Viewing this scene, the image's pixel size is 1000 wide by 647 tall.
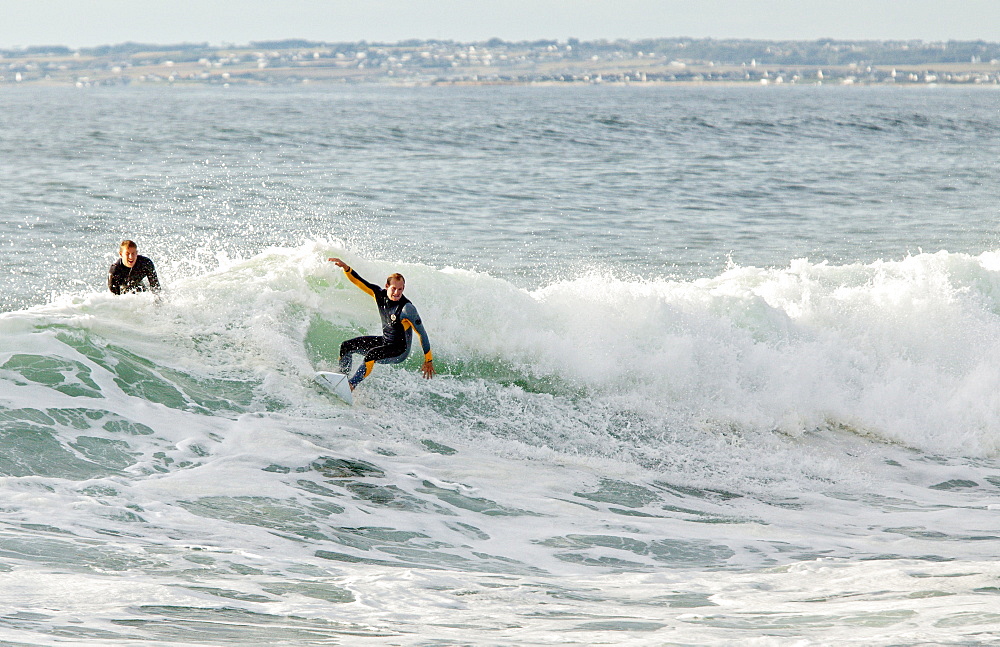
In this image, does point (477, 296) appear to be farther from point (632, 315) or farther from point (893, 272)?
point (893, 272)

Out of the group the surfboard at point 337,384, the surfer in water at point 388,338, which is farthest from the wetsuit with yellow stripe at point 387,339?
the surfboard at point 337,384

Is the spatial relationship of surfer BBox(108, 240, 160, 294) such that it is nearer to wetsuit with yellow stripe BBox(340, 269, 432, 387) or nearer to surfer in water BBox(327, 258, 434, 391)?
surfer in water BBox(327, 258, 434, 391)

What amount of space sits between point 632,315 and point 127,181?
64.0 feet

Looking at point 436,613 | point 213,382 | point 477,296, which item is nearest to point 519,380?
point 477,296

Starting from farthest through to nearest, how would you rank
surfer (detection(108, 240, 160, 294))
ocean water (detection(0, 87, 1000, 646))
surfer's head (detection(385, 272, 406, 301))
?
surfer (detection(108, 240, 160, 294)) < surfer's head (detection(385, 272, 406, 301)) < ocean water (detection(0, 87, 1000, 646))

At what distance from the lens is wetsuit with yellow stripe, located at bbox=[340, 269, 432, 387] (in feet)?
38.6

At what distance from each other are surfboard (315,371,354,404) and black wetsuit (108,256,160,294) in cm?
310

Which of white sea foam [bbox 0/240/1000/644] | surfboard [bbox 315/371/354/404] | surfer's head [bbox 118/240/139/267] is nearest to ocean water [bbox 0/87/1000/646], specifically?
white sea foam [bbox 0/240/1000/644]

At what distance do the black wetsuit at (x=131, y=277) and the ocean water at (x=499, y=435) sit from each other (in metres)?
0.24

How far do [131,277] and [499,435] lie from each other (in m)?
5.48

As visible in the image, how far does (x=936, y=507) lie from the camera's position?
9867 millimetres

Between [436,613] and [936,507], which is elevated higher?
[436,613]

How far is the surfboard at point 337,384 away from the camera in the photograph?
37.1 ft

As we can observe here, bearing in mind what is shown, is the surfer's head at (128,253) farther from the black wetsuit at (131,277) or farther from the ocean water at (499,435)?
the ocean water at (499,435)
